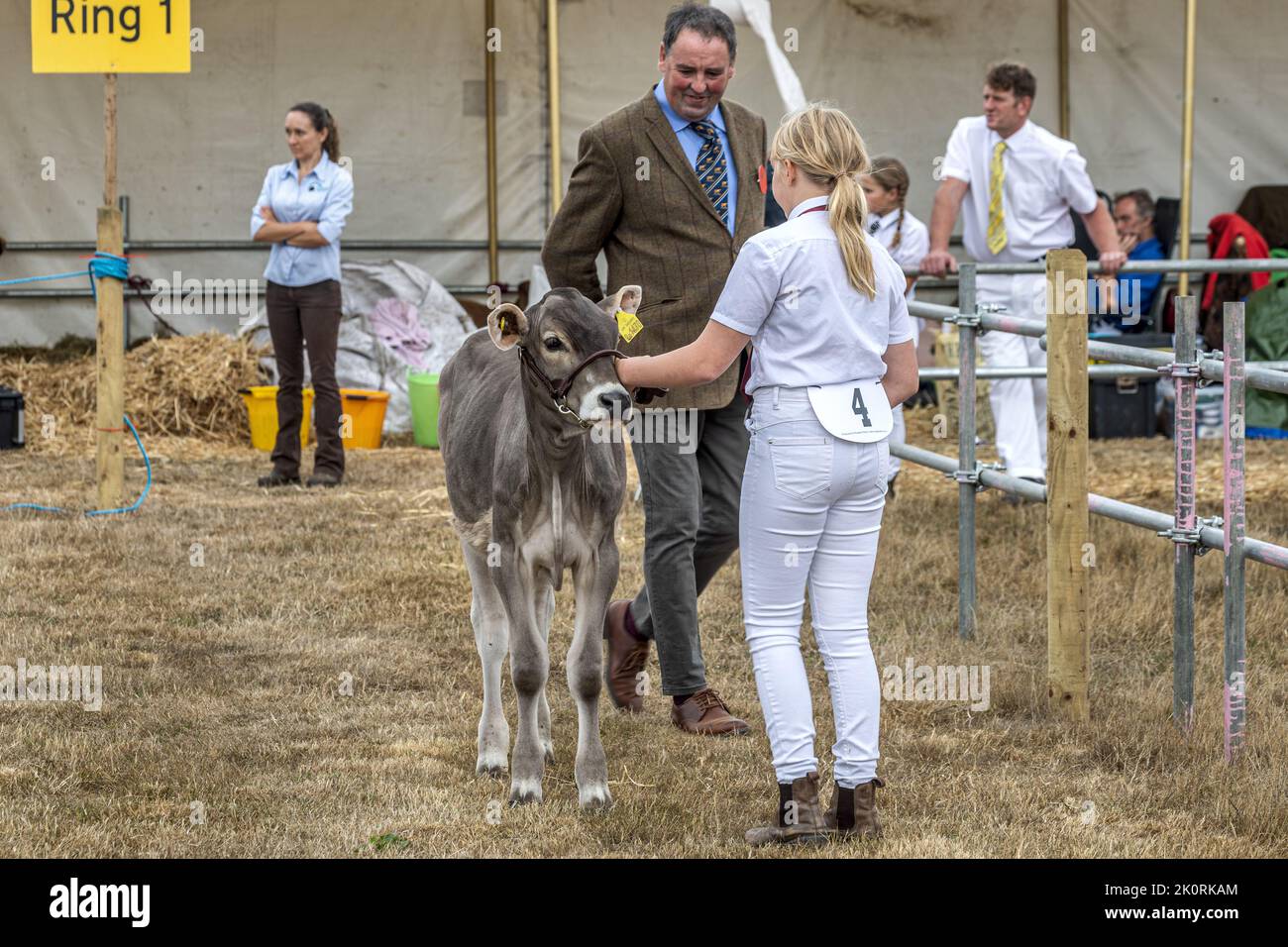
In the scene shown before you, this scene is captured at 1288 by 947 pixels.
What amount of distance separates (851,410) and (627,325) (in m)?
0.74

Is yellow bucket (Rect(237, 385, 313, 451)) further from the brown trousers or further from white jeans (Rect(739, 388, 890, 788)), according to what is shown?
white jeans (Rect(739, 388, 890, 788))

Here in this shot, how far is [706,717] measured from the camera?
5.28 metres

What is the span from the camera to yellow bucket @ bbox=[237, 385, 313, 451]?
1166 centimetres

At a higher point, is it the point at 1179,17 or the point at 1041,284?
the point at 1179,17

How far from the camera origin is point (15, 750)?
5000 millimetres

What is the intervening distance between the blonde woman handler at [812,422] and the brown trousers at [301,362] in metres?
6.26

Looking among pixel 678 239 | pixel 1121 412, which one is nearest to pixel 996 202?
pixel 1121 412

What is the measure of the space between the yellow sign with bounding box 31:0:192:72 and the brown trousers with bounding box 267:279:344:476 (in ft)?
5.36

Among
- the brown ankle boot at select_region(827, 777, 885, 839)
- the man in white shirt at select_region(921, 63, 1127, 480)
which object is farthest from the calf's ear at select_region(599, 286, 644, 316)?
the man in white shirt at select_region(921, 63, 1127, 480)

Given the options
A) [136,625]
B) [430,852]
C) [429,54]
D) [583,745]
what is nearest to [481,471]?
[583,745]

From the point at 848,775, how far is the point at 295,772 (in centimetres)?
162

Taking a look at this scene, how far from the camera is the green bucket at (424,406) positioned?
39.2 feet

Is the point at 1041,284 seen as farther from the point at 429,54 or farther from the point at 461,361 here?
the point at 429,54

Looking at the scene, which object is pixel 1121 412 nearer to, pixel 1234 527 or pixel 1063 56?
pixel 1063 56
